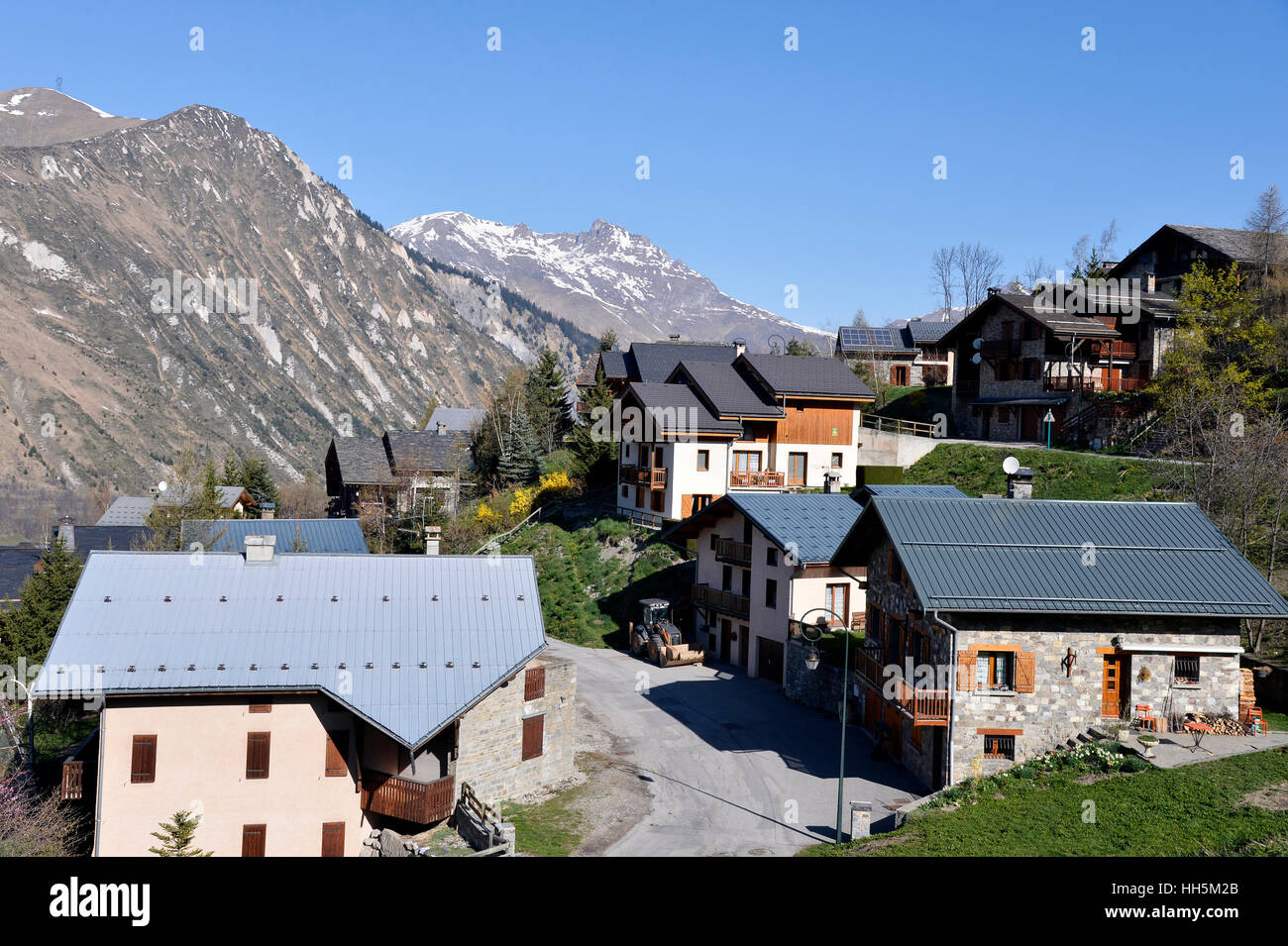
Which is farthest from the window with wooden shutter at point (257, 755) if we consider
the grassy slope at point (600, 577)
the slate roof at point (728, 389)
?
the slate roof at point (728, 389)

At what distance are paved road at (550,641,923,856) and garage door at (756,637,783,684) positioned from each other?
753 mm

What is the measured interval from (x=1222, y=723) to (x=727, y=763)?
47.3 feet

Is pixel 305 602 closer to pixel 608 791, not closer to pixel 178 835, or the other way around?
pixel 178 835

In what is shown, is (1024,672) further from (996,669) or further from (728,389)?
(728,389)

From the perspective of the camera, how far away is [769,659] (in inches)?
1639

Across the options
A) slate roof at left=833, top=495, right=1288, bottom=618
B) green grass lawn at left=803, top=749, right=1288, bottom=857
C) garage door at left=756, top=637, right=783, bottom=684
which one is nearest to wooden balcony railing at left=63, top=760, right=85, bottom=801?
green grass lawn at left=803, top=749, right=1288, bottom=857

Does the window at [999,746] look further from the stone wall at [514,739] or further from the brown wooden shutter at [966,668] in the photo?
the stone wall at [514,739]

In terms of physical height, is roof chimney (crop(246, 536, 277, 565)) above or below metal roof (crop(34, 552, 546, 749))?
above

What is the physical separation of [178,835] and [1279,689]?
102 ft

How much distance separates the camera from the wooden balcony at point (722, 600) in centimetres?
4322

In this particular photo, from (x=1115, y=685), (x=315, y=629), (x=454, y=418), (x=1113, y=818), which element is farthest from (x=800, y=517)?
(x=454, y=418)

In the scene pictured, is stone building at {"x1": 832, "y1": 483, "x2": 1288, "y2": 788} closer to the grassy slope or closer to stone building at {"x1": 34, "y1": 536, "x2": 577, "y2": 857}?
stone building at {"x1": 34, "y1": 536, "x2": 577, "y2": 857}

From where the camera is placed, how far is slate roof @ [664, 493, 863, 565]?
39812mm
